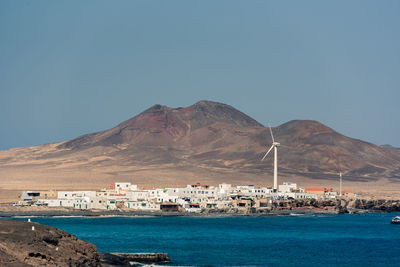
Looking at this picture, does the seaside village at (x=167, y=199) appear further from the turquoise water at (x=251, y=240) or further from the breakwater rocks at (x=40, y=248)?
the breakwater rocks at (x=40, y=248)

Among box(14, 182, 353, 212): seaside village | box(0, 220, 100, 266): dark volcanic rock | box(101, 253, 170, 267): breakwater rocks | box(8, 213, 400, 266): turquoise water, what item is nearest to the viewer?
box(0, 220, 100, 266): dark volcanic rock

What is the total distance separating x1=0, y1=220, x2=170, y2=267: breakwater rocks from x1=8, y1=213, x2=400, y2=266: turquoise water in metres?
12.2

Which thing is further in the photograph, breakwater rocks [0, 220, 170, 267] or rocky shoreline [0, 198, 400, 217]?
rocky shoreline [0, 198, 400, 217]

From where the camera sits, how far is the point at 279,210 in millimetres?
128625

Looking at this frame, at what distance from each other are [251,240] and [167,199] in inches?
2127

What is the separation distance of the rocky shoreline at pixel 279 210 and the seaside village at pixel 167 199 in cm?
164

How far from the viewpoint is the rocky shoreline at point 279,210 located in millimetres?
115438

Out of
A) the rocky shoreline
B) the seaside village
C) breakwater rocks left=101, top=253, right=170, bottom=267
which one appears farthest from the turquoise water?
the seaside village

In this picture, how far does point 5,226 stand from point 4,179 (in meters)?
159

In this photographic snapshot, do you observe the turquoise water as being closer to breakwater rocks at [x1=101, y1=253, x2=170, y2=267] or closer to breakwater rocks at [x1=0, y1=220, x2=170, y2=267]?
breakwater rocks at [x1=101, y1=253, x2=170, y2=267]

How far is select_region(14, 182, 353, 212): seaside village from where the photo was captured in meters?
122

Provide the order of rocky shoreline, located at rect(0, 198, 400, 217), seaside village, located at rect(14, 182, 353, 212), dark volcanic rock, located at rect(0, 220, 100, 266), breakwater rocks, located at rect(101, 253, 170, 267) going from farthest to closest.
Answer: seaside village, located at rect(14, 182, 353, 212), rocky shoreline, located at rect(0, 198, 400, 217), breakwater rocks, located at rect(101, 253, 170, 267), dark volcanic rock, located at rect(0, 220, 100, 266)

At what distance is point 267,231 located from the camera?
278 ft

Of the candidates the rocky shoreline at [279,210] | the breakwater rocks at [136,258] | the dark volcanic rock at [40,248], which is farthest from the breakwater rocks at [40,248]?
the rocky shoreline at [279,210]
